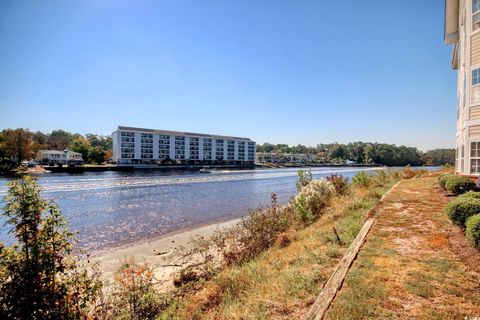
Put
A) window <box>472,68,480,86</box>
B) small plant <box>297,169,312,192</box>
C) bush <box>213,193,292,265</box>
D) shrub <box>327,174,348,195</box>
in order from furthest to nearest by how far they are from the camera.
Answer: small plant <box>297,169,312,192</box>
shrub <box>327,174,348,195</box>
window <box>472,68,480,86</box>
bush <box>213,193,292,265</box>

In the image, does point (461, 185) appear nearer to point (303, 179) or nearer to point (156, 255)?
point (303, 179)

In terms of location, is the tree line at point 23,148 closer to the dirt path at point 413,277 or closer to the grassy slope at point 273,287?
the grassy slope at point 273,287

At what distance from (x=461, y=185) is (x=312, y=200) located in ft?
19.6

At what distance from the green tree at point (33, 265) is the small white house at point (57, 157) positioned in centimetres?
9352

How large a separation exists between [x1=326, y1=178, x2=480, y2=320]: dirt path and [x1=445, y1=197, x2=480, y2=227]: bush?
12.9 inches

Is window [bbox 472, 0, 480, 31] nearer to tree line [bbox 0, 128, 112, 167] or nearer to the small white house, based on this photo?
tree line [bbox 0, 128, 112, 167]

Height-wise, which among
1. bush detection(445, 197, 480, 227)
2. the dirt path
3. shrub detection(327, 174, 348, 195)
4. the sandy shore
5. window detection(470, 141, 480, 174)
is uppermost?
window detection(470, 141, 480, 174)

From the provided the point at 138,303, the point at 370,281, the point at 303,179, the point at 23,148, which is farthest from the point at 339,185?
the point at 23,148

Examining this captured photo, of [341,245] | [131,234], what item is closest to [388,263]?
[341,245]

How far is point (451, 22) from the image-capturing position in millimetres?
15719

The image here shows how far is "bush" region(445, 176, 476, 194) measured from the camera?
9781 mm

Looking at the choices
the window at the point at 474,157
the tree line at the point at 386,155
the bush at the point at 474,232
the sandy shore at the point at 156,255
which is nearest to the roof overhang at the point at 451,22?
the window at the point at 474,157

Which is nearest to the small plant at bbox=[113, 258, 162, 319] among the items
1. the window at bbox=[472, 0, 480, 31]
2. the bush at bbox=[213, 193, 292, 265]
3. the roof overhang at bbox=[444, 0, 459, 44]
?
the bush at bbox=[213, 193, 292, 265]

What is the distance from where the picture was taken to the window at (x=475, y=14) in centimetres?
1094
